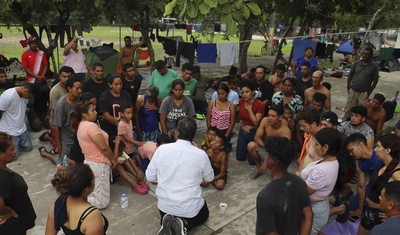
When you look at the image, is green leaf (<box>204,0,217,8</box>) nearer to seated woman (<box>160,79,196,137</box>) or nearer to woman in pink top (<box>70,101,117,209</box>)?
woman in pink top (<box>70,101,117,209</box>)

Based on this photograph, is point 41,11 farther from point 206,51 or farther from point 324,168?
point 324,168

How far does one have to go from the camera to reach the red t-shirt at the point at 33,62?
7680 millimetres

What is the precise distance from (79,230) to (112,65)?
8.16 m

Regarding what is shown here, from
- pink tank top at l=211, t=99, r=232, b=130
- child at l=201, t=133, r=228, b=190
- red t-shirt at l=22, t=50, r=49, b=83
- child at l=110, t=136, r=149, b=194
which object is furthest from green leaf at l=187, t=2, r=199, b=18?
red t-shirt at l=22, t=50, r=49, b=83

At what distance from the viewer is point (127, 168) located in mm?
5066

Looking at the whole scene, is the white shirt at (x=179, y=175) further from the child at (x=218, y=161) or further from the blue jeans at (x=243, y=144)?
the blue jeans at (x=243, y=144)

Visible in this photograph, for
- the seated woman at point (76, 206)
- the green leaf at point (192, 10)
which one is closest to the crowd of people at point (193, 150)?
the seated woman at point (76, 206)

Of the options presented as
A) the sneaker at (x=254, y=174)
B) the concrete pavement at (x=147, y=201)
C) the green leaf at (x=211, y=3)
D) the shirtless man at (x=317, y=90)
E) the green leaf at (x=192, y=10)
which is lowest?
the concrete pavement at (x=147, y=201)

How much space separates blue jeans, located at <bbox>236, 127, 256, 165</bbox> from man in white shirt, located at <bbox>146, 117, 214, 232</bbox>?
7.79ft

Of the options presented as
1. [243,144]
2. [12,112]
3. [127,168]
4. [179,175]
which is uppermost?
[179,175]

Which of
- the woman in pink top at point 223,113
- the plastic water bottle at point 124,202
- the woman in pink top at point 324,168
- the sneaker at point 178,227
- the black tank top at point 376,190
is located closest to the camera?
the black tank top at point 376,190

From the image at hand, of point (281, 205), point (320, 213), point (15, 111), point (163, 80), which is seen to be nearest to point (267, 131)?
point (320, 213)

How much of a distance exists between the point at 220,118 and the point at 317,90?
1829 mm

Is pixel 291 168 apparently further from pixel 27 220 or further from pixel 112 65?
pixel 112 65
